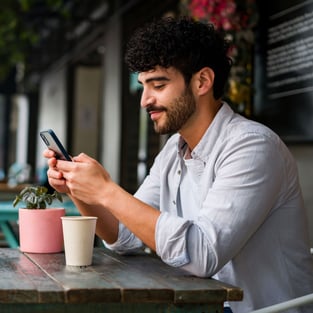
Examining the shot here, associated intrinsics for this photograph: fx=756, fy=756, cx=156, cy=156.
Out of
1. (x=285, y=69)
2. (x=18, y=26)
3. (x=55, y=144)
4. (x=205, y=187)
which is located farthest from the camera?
(x=18, y=26)

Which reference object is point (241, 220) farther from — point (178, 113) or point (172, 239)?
point (178, 113)

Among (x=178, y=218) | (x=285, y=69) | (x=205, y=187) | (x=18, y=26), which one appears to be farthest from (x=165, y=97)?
(x=18, y=26)

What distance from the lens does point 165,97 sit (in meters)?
2.04

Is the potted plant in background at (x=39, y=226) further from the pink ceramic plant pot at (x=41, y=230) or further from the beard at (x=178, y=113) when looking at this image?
the beard at (x=178, y=113)

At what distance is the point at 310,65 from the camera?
3441 mm

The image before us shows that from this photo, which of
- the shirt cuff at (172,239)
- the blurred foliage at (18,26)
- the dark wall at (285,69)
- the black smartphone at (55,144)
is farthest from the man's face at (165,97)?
the blurred foliage at (18,26)

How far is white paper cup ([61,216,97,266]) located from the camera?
70.4 inches

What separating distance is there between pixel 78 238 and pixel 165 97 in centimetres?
48

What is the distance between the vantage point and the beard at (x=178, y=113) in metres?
2.05

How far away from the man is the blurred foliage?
5078mm

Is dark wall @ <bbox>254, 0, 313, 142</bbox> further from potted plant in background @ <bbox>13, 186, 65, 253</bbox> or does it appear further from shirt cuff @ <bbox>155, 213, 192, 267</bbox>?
shirt cuff @ <bbox>155, 213, 192, 267</bbox>

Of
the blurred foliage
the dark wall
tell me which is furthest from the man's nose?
the blurred foliage

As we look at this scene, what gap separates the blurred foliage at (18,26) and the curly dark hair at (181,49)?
5013 millimetres

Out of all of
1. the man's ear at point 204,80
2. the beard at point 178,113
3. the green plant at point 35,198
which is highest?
the man's ear at point 204,80
